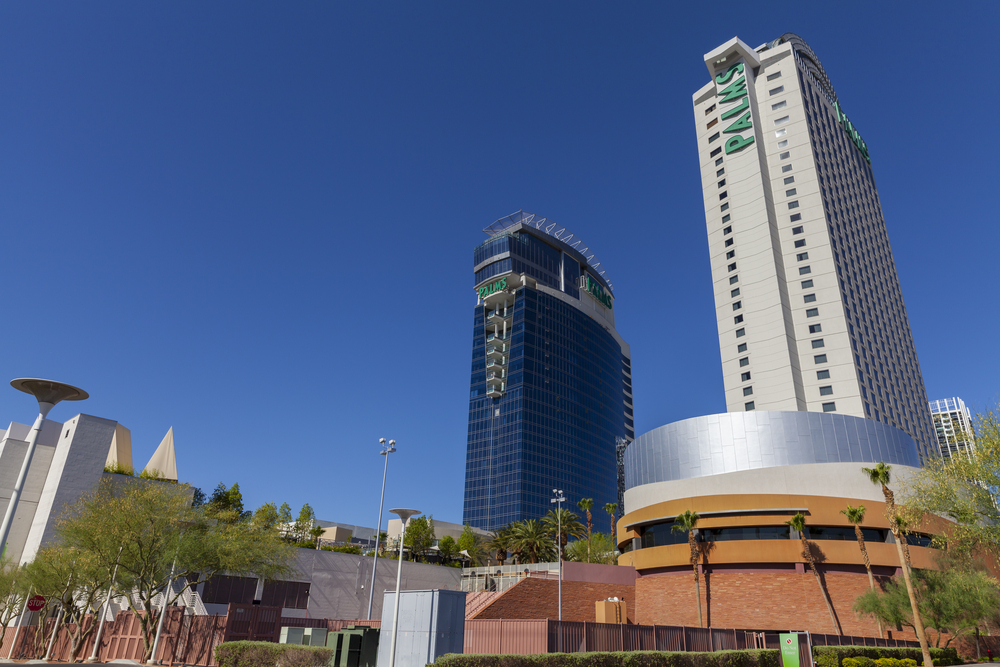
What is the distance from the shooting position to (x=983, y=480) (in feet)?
103

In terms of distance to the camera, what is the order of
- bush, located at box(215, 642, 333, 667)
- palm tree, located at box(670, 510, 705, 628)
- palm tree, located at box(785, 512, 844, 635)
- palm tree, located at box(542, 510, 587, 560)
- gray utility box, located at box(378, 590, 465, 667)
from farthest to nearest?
palm tree, located at box(542, 510, 587, 560) → palm tree, located at box(670, 510, 705, 628) → palm tree, located at box(785, 512, 844, 635) → bush, located at box(215, 642, 333, 667) → gray utility box, located at box(378, 590, 465, 667)

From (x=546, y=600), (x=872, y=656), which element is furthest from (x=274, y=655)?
(x=872, y=656)

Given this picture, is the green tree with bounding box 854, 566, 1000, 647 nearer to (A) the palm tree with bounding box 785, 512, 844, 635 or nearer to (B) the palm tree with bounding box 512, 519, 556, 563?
(A) the palm tree with bounding box 785, 512, 844, 635

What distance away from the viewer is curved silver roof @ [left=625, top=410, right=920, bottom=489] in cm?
5553

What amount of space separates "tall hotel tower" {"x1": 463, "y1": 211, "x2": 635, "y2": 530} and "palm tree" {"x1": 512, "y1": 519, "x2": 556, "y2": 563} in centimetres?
5391

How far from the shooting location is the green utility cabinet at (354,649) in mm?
24469

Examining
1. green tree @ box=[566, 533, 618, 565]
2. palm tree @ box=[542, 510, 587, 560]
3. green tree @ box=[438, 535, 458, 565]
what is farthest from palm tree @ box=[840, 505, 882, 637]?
green tree @ box=[438, 535, 458, 565]

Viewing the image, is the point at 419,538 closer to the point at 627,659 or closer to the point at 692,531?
the point at 692,531

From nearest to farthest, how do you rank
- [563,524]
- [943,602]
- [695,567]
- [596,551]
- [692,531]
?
[943,602]
[695,567]
[692,531]
[563,524]
[596,551]

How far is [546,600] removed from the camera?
145 ft

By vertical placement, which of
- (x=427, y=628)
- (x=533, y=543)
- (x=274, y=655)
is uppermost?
(x=533, y=543)

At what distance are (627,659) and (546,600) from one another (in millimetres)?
24564

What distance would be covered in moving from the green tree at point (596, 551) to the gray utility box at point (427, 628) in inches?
2011

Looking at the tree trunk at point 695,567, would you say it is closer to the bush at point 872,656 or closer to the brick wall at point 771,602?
the brick wall at point 771,602
